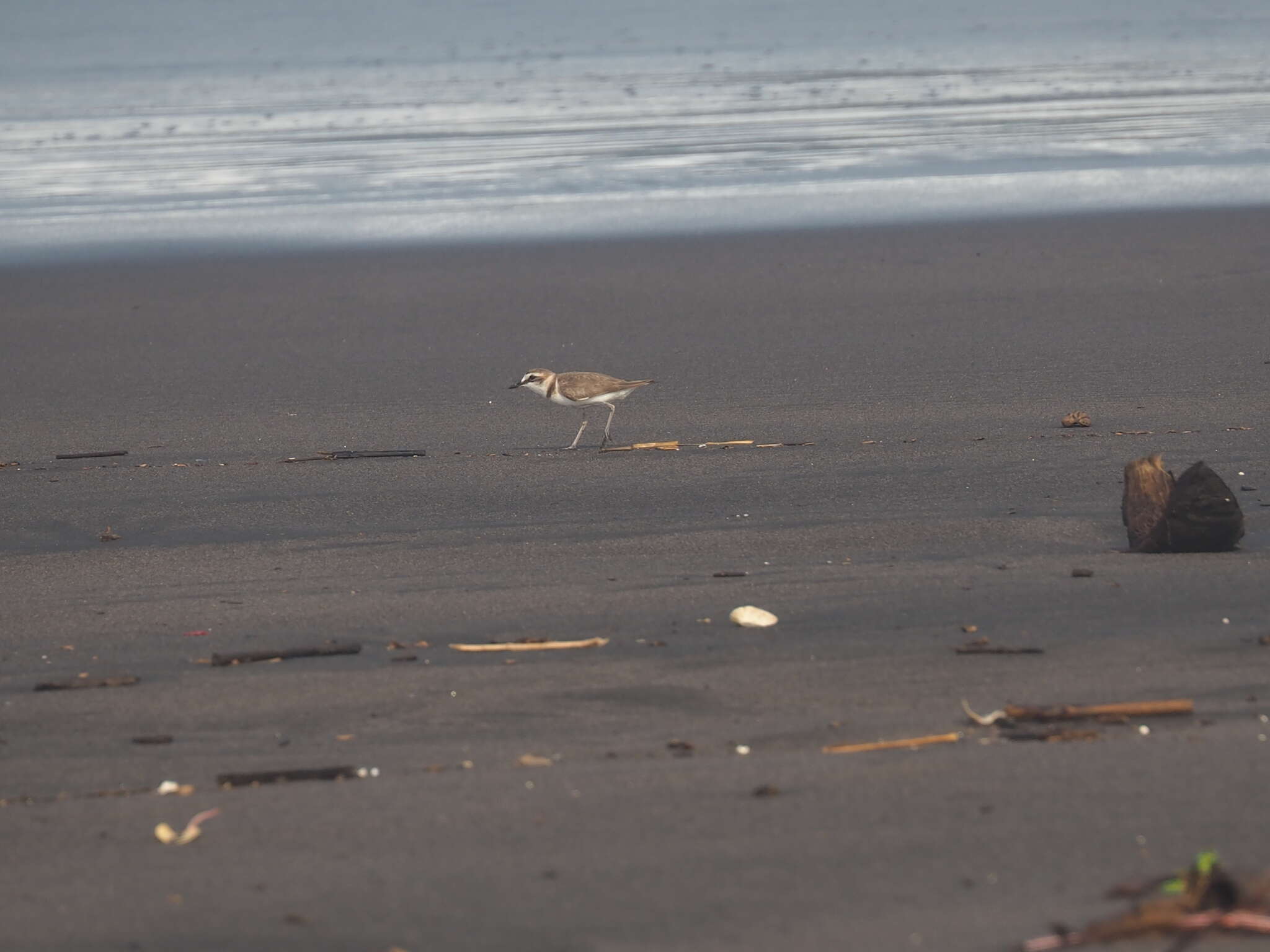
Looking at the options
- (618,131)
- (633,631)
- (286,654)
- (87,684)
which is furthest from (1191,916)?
(618,131)

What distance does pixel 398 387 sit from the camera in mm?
10742

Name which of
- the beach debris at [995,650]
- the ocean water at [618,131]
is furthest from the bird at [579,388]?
the ocean water at [618,131]

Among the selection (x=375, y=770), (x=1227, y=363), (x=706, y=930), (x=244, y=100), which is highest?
(x=244, y=100)

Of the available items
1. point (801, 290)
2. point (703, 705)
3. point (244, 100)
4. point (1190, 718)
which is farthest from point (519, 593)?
point (244, 100)

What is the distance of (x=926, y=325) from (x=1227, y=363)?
2.39 metres

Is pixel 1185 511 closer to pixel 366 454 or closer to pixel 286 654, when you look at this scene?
pixel 286 654

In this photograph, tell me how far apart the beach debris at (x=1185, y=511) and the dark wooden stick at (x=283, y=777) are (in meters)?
3.38

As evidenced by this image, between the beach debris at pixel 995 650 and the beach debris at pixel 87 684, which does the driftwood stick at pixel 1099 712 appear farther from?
the beach debris at pixel 87 684

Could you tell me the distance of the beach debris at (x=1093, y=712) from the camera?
4570 mm

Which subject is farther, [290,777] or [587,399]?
[587,399]

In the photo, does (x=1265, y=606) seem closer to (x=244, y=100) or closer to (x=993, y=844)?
(x=993, y=844)

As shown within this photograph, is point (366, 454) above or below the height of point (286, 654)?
above

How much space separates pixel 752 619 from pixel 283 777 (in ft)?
6.05

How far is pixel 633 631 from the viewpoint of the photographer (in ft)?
18.4
